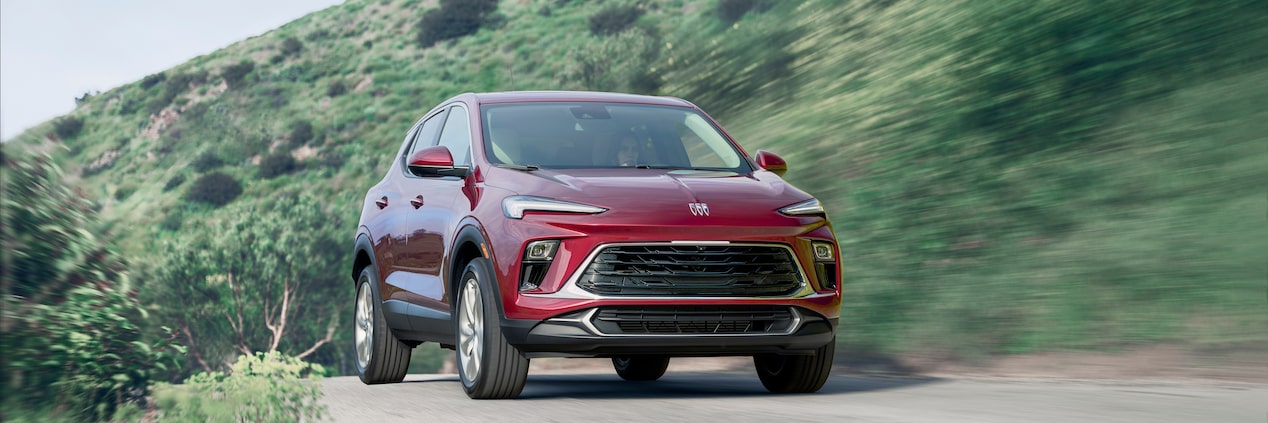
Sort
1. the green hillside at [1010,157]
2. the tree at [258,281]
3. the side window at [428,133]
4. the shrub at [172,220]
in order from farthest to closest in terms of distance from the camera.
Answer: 1. the shrub at [172,220]
2. the tree at [258,281]
3. the side window at [428,133]
4. the green hillside at [1010,157]

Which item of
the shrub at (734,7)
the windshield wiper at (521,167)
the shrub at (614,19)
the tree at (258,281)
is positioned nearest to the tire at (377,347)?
the windshield wiper at (521,167)

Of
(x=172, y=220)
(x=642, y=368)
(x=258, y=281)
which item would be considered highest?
(x=642, y=368)

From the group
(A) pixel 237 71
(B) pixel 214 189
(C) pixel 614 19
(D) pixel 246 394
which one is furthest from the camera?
(A) pixel 237 71

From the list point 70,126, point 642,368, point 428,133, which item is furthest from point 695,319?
point 70,126

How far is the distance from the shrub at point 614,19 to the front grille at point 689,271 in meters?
65.0

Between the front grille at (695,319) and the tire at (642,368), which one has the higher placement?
the front grille at (695,319)

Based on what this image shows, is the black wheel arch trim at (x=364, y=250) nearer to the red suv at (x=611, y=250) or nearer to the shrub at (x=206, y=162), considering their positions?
the red suv at (x=611, y=250)

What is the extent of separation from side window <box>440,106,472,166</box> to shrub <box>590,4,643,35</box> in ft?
206

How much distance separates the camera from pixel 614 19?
74.6 m

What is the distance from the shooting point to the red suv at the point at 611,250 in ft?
26.2

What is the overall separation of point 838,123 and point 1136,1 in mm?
4288

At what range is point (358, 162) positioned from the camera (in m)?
70.5

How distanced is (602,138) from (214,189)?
Answer: 216ft

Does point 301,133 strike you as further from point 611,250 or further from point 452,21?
point 611,250
